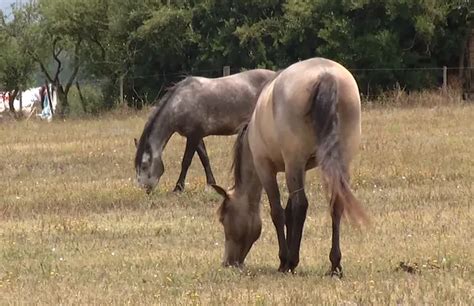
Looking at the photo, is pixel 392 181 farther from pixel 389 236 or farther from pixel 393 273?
pixel 393 273

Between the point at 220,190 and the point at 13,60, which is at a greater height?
the point at 220,190

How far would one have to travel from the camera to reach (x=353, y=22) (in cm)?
3070

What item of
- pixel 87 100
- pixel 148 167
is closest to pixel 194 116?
pixel 148 167

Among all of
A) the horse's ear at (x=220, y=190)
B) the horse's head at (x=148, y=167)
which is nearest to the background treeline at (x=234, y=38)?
the horse's head at (x=148, y=167)

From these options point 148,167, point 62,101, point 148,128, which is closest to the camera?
point 148,167

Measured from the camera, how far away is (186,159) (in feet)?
50.8

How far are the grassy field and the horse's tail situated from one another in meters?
0.62

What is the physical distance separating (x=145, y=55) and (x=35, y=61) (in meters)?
9.69

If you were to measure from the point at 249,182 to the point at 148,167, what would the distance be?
6408mm

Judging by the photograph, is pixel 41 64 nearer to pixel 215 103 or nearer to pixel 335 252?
pixel 215 103

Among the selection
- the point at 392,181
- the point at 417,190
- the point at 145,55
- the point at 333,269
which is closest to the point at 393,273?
the point at 333,269

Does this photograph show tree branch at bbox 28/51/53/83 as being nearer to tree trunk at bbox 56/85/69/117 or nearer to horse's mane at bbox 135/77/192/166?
tree trunk at bbox 56/85/69/117

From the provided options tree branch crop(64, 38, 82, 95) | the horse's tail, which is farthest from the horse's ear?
tree branch crop(64, 38, 82, 95)

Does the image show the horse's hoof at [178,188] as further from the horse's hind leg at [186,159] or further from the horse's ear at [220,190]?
the horse's ear at [220,190]
